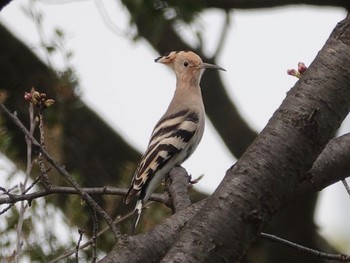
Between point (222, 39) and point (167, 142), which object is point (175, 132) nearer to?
point (167, 142)

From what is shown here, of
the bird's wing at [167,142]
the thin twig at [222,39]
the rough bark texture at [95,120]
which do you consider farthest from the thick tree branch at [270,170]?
the thin twig at [222,39]

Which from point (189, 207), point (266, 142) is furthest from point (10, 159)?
point (266, 142)

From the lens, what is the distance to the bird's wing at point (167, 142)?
12.5ft

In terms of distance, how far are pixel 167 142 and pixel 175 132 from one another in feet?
0.40

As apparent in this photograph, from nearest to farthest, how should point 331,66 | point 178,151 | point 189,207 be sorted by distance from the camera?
1. point 331,66
2. point 189,207
3. point 178,151

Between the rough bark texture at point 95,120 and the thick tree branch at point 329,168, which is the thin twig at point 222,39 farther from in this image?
the thick tree branch at point 329,168

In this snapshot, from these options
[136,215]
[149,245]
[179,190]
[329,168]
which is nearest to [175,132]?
[136,215]

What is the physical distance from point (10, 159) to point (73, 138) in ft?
4.63

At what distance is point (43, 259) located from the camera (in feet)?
11.6

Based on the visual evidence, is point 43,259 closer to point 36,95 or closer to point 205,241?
point 36,95

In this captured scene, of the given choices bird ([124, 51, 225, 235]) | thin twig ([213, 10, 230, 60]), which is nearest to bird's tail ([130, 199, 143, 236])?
bird ([124, 51, 225, 235])

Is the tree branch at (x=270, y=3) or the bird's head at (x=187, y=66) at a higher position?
the tree branch at (x=270, y=3)

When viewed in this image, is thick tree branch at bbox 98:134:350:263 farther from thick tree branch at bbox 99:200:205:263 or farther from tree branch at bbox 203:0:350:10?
tree branch at bbox 203:0:350:10

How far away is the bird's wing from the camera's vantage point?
3.82m
